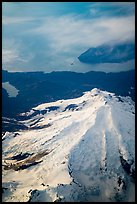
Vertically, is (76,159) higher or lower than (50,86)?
lower

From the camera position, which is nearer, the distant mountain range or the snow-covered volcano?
the snow-covered volcano

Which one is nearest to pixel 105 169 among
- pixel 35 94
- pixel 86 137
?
pixel 86 137

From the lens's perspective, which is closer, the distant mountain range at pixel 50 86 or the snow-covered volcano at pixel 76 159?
the snow-covered volcano at pixel 76 159

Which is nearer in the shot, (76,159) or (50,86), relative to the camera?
(76,159)

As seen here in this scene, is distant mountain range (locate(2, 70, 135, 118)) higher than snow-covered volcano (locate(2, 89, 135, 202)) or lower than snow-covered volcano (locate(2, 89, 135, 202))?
higher

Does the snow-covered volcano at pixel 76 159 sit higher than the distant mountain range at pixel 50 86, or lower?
lower
